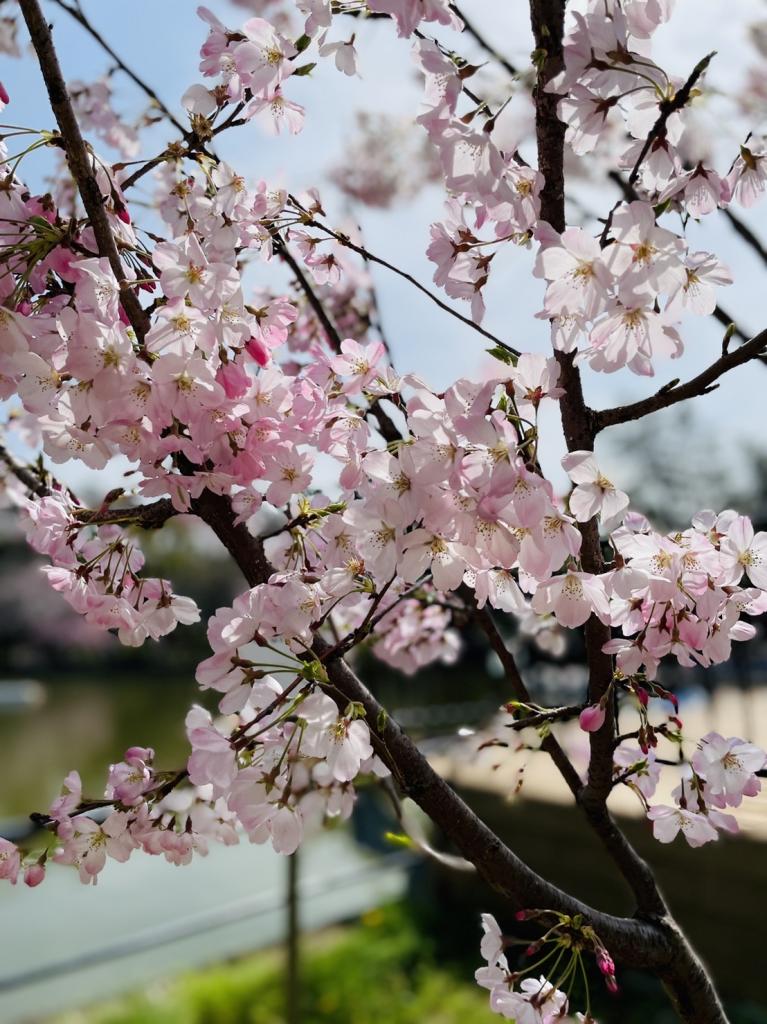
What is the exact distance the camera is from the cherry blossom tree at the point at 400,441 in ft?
1.94

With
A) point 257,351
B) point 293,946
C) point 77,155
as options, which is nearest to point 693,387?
point 257,351

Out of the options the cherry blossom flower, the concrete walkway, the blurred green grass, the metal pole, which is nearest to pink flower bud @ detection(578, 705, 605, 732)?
the cherry blossom flower

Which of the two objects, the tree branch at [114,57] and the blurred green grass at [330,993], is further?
the blurred green grass at [330,993]

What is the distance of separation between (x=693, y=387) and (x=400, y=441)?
0.72ft

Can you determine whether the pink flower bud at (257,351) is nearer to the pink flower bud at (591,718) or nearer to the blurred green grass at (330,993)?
the pink flower bud at (591,718)

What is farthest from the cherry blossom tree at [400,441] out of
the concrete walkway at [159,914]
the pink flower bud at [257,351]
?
the concrete walkway at [159,914]

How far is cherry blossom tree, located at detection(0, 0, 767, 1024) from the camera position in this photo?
59cm

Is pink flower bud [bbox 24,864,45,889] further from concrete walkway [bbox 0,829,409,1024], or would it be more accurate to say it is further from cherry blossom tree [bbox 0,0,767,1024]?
concrete walkway [bbox 0,829,409,1024]

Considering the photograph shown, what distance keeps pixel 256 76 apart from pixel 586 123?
326mm

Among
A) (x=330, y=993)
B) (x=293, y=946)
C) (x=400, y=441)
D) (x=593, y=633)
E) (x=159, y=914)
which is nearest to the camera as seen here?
(x=400, y=441)

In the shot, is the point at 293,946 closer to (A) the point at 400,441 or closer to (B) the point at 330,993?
(B) the point at 330,993

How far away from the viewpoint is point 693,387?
63 centimetres

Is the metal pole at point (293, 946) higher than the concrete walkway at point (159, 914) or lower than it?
higher

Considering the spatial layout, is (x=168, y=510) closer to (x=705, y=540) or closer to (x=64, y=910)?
(x=705, y=540)
